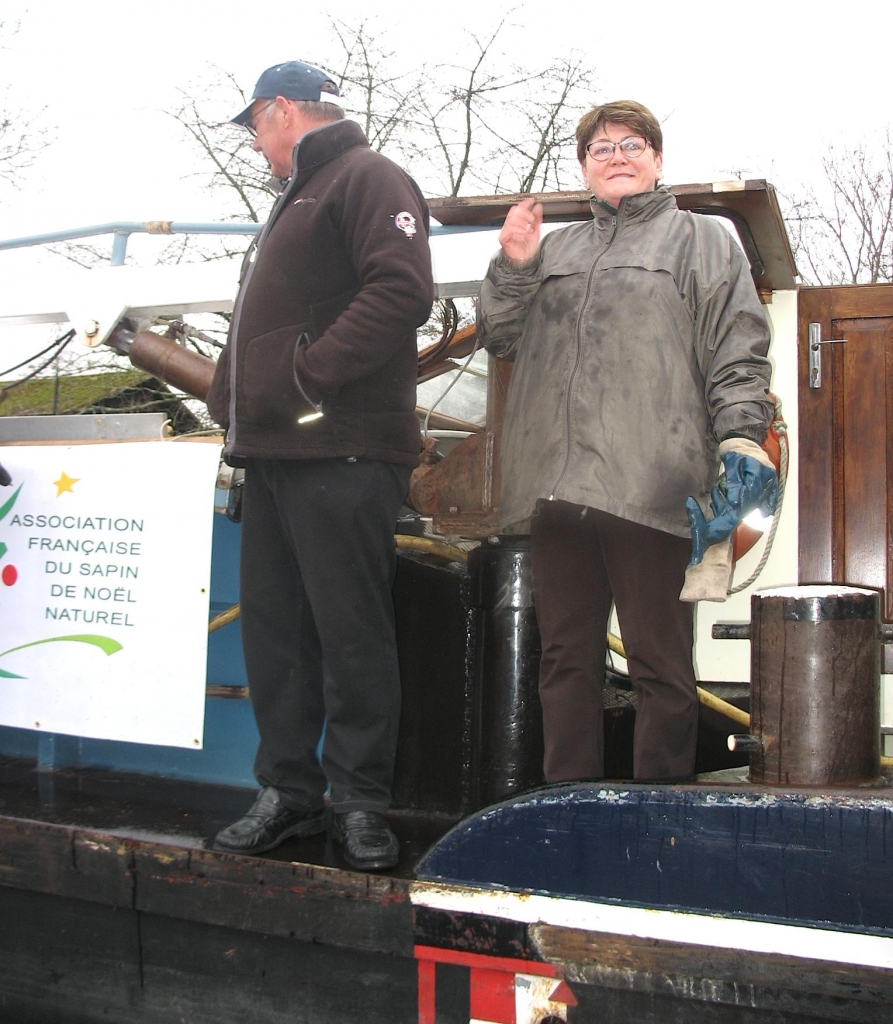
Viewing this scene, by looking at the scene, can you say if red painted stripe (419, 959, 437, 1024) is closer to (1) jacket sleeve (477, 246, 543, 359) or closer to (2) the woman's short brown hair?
(1) jacket sleeve (477, 246, 543, 359)

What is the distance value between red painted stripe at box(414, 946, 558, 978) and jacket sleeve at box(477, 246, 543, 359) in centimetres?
139

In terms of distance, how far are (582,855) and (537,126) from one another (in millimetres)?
12032

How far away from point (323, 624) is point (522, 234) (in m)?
1.01

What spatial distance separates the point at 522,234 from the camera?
246cm

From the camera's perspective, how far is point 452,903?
1972 mm

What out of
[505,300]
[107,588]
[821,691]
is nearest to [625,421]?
[505,300]

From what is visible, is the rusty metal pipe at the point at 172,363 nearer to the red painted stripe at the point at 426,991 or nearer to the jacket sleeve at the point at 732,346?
the jacket sleeve at the point at 732,346

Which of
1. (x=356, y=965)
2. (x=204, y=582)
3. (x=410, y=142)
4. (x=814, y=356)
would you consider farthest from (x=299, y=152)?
(x=410, y=142)

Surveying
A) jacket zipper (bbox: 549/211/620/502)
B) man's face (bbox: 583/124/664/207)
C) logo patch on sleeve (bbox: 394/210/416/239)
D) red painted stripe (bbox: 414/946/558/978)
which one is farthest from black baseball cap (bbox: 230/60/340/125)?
red painted stripe (bbox: 414/946/558/978)

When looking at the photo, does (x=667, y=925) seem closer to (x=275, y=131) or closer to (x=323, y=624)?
(x=323, y=624)

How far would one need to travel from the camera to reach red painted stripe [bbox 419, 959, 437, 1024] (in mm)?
2016

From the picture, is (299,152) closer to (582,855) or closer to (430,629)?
(430,629)

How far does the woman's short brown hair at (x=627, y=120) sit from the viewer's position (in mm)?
2457

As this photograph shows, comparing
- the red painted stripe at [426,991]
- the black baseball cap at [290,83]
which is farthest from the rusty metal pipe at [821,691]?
the black baseball cap at [290,83]
